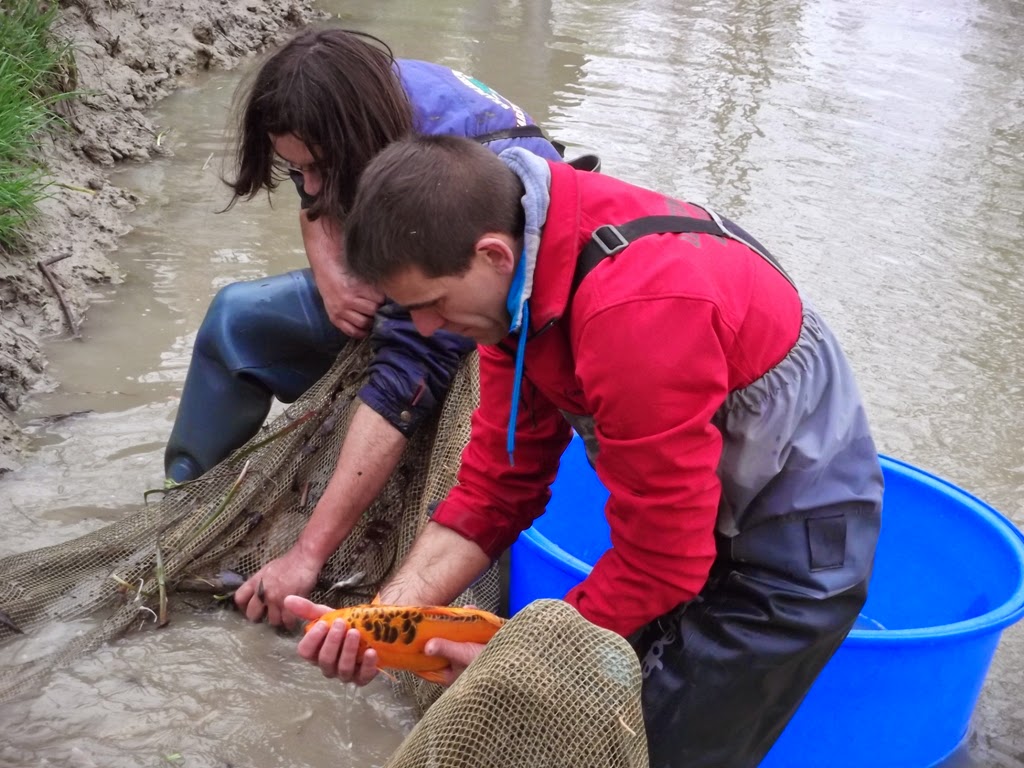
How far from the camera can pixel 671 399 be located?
1648 millimetres

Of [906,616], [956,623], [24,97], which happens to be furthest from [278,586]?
[24,97]

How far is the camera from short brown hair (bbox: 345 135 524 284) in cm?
167

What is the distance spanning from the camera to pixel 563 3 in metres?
11.0

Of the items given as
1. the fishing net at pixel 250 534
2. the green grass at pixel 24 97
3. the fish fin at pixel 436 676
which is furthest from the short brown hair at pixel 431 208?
the green grass at pixel 24 97

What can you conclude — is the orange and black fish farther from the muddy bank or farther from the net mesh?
the muddy bank

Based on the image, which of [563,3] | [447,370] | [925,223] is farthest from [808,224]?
[563,3]

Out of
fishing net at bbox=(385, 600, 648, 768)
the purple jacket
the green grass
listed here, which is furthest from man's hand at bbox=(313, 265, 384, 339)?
the green grass

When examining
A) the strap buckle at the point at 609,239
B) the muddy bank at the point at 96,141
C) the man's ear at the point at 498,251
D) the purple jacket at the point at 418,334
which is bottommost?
the muddy bank at the point at 96,141

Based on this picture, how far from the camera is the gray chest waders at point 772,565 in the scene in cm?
183

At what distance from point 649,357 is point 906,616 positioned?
2078 millimetres

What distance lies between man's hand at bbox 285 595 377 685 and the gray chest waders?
1.64ft

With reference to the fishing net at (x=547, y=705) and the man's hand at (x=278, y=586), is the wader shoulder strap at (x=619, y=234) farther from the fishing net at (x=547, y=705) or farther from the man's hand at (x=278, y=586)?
the man's hand at (x=278, y=586)

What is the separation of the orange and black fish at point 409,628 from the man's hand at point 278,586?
0.66 m

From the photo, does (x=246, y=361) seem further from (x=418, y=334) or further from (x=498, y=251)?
(x=498, y=251)
